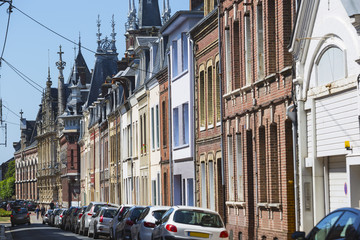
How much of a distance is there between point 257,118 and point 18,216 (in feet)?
165

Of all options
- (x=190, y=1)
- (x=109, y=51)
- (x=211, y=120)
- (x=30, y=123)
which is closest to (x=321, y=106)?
(x=211, y=120)

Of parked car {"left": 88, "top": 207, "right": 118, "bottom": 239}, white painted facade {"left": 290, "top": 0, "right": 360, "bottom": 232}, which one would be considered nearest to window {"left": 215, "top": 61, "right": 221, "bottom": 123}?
parked car {"left": 88, "top": 207, "right": 118, "bottom": 239}

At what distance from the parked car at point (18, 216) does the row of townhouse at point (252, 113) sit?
20052 millimetres

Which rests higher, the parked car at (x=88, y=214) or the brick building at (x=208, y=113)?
the brick building at (x=208, y=113)

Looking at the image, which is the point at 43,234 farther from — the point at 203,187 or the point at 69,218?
the point at 203,187

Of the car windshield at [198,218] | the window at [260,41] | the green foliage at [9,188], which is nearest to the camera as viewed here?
the car windshield at [198,218]

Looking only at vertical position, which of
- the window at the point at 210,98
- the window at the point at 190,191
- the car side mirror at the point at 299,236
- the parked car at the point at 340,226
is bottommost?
the car side mirror at the point at 299,236

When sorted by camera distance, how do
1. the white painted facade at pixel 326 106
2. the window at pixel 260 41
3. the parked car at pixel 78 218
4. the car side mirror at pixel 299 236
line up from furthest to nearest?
the parked car at pixel 78 218, the window at pixel 260 41, the white painted facade at pixel 326 106, the car side mirror at pixel 299 236

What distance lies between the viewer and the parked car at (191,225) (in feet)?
71.3

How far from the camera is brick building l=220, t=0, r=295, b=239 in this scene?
23.4 meters

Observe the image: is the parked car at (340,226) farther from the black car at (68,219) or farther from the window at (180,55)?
the black car at (68,219)

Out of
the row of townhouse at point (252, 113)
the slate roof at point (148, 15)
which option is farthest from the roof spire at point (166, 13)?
the row of townhouse at point (252, 113)

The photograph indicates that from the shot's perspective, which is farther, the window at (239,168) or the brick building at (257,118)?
the window at (239,168)

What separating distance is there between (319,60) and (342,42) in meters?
1.74
